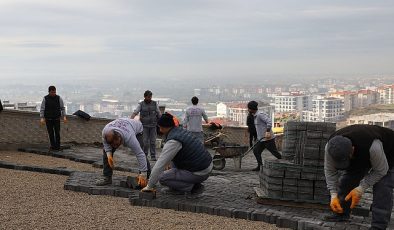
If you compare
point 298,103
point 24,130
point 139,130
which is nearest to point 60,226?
point 139,130

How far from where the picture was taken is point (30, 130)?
13969 millimetres

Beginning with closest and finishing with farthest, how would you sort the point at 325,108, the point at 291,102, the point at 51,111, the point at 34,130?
the point at 51,111 → the point at 34,130 → the point at 325,108 → the point at 291,102

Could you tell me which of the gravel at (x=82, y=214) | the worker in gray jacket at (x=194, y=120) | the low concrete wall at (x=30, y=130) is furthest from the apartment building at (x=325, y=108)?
the gravel at (x=82, y=214)

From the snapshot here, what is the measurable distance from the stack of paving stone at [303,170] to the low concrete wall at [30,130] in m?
9.12

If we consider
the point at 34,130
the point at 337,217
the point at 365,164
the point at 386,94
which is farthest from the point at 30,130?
the point at 386,94

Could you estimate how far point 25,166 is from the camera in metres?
9.71

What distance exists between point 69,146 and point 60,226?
9.07 meters

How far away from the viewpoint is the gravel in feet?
18.5

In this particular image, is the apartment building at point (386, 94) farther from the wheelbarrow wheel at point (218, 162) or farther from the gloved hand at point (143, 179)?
the gloved hand at point (143, 179)

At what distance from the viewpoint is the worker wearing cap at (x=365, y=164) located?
190 inches

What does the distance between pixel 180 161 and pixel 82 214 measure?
1.51 meters

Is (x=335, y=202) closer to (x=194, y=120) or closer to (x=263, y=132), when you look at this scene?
(x=263, y=132)

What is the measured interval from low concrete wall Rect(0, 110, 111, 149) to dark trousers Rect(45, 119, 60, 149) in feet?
3.14

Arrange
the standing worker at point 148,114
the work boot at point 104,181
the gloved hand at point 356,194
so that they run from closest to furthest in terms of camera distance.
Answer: the gloved hand at point 356,194
the work boot at point 104,181
the standing worker at point 148,114
